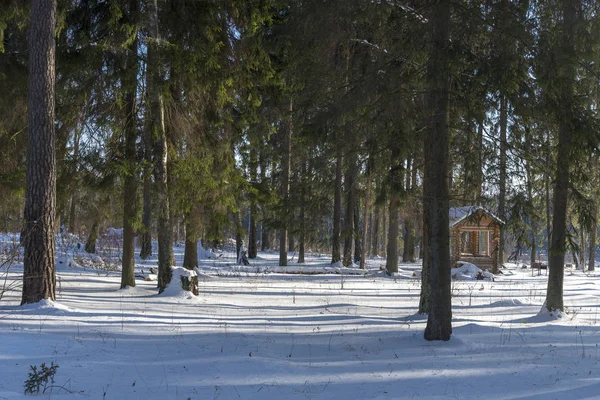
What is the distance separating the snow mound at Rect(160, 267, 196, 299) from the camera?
1133 centimetres

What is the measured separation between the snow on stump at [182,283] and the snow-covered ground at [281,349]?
0.11 meters

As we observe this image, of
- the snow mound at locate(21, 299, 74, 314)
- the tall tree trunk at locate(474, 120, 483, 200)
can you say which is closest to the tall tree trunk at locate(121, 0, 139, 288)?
the snow mound at locate(21, 299, 74, 314)

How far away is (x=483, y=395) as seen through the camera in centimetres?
545

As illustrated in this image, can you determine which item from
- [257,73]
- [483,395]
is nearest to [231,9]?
[257,73]

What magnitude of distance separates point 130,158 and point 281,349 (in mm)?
7054

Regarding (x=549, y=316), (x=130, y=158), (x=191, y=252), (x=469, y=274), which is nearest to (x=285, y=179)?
(x=191, y=252)

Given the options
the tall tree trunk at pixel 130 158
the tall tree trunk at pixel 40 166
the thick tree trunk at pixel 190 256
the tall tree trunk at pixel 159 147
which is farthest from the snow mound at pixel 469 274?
the tall tree trunk at pixel 40 166

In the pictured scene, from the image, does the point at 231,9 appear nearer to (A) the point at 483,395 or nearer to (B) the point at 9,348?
(B) the point at 9,348

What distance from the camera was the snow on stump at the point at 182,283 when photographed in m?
11.5

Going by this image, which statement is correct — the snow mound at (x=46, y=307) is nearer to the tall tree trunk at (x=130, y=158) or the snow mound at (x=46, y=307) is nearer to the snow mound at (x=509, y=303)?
the tall tree trunk at (x=130, y=158)

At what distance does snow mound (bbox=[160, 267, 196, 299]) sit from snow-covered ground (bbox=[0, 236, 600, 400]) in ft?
0.16

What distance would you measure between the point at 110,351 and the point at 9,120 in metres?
8.44

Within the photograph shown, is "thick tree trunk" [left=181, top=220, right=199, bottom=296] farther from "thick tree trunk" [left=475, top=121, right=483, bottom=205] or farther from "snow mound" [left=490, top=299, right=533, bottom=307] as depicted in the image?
"snow mound" [left=490, top=299, right=533, bottom=307]

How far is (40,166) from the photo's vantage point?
873cm
